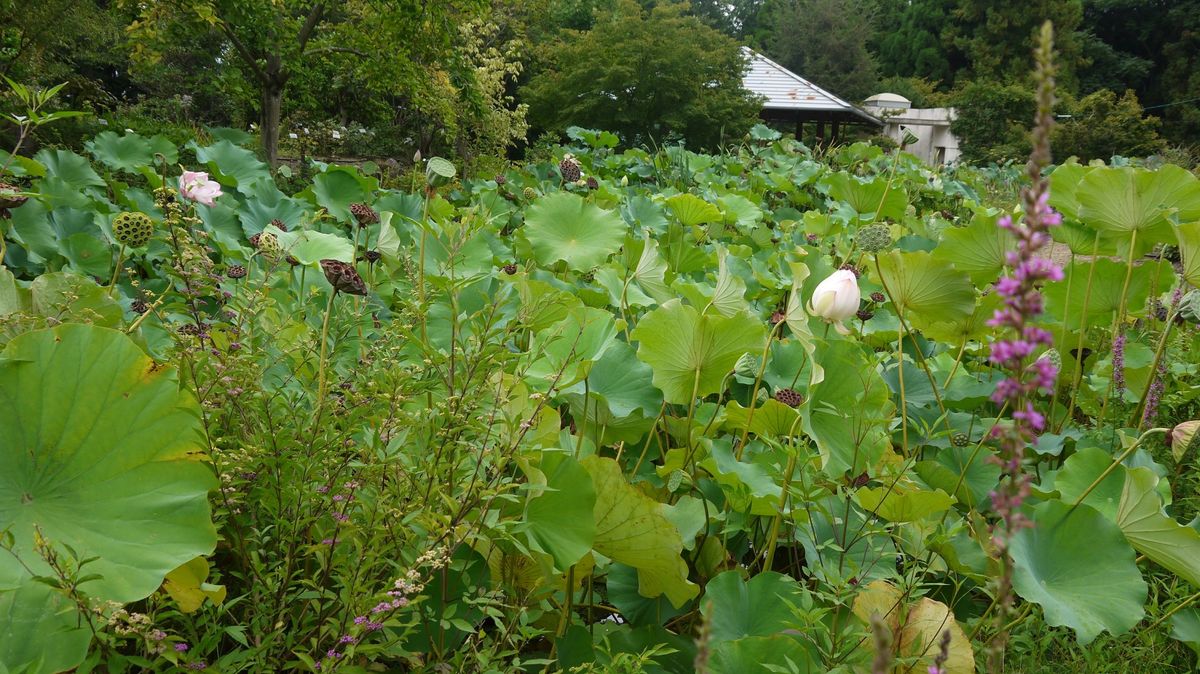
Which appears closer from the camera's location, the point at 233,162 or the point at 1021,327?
the point at 1021,327

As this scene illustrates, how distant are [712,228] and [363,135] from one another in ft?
30.1

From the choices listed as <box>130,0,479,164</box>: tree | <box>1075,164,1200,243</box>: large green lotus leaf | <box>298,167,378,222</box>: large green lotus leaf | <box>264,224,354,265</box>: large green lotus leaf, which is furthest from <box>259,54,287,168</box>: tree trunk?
<box>1075,164,1200,243</box>: large green lotus leaf

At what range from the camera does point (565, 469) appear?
35.2 inches

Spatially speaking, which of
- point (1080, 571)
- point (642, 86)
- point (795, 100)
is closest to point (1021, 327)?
point (1080, 571)

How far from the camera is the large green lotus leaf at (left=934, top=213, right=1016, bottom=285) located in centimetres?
154

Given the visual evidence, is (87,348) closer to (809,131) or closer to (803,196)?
(803,196)

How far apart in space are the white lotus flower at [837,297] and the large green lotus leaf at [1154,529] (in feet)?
1.40

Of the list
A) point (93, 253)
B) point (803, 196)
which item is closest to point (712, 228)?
point (803, 196)

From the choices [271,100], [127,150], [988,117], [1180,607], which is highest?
[127,150]

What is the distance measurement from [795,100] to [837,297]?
53.3 ft

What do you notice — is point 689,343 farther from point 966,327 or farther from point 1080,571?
point 966,327

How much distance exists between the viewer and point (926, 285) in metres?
1.34

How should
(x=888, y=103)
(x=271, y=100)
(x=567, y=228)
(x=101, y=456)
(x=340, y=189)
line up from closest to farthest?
(x=101, y=456) < (x=567, y=228) < (x=340, y=189) < (x=271, y=100) < (x=888, y=103)

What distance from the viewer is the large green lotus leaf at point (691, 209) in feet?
7.63
